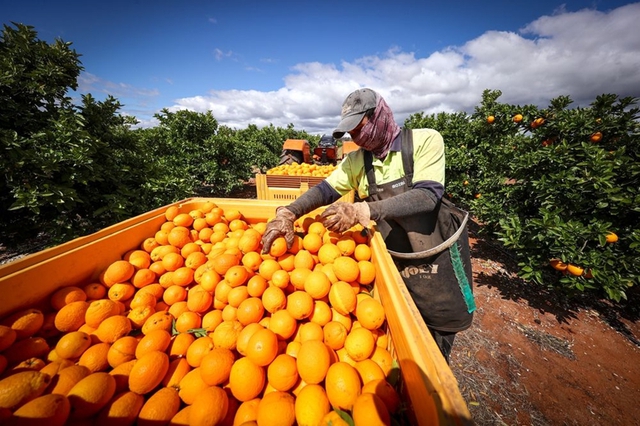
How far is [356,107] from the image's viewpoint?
6.61 feet

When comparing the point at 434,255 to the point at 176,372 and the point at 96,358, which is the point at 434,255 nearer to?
the point at 176,372

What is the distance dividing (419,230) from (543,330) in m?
3.88

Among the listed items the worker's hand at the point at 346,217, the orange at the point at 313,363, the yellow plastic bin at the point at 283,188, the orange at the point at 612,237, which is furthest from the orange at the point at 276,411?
the orange at the point at 612,237

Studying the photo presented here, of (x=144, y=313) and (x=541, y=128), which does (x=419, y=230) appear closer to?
(x=144, y=313)

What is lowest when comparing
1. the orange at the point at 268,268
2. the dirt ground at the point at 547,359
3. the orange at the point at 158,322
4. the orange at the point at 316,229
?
the dirt ground at the point at 547,359

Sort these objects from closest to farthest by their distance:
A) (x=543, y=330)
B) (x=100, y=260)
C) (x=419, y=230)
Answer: (x=100, y=260)
(x=419, y=230)
(x=543, y=330)

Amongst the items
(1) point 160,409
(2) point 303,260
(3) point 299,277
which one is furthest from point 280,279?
(1) point 160,409

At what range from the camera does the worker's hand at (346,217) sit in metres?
1.85

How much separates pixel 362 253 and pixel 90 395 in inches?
68.4

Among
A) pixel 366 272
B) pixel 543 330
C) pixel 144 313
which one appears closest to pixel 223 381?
pixel 144 313

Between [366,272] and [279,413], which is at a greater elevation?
[366,272]

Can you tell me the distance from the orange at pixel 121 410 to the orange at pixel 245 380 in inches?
17.2

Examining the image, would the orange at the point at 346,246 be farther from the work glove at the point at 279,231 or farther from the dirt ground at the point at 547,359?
the dirt ground at the point at 547,359

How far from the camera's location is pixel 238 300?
1.63 m
